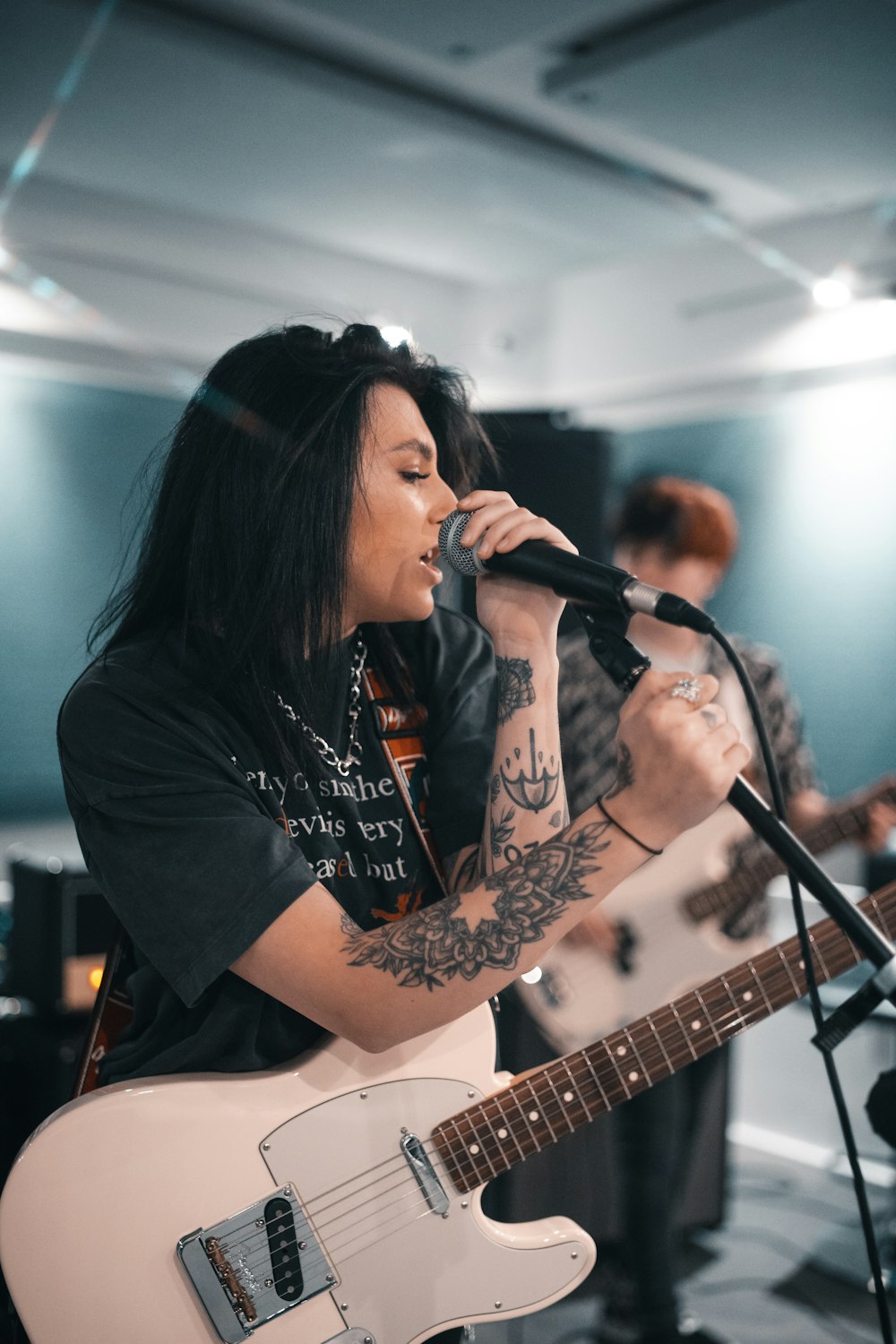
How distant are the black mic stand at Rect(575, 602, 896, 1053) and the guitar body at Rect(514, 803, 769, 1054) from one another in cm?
149

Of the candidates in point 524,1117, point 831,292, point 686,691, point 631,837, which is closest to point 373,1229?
point 524,1117

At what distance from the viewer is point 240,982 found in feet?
3.49

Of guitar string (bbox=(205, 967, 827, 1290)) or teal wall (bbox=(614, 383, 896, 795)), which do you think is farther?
teal wall (bbox=(614, 383, 896, 795))

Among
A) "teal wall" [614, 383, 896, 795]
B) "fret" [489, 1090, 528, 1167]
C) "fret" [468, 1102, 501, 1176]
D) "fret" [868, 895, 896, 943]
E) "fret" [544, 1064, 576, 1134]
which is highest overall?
"teal wall" [614, 383, 896, 795]

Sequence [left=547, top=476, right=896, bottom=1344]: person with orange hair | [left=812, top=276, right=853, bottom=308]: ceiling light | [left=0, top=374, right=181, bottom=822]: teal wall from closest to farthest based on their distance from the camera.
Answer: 1. [left=0, top=374, right=181, bottom=822]: teal wall
2. [left=547, top=476, right=896, bottom=1344]: person with orange hair
3. [left=812, top=276, right=853, bottom=308]: ceiling light

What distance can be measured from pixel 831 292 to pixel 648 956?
8.40ft

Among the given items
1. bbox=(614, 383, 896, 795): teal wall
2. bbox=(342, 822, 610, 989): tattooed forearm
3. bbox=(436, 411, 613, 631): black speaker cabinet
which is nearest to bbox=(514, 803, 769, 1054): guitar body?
bbox=(436, 411, 613, 631): black speaker cabinet

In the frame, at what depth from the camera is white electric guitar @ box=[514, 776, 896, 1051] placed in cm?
237

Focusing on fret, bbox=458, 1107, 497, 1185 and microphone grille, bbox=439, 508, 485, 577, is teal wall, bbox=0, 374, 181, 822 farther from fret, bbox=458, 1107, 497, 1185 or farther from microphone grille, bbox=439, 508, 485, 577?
fret, bbox=458, 1107, 497, 1185

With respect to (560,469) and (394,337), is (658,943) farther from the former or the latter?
(394,337)

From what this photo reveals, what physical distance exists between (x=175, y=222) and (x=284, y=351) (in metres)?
3.02

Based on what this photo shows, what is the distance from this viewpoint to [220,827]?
0.97 m

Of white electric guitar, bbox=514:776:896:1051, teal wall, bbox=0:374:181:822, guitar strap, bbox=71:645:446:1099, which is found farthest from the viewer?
white electric guitar, bbox=514:776:896:1051

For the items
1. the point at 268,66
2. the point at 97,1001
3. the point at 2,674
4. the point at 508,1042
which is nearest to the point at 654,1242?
the point at 508,1042
